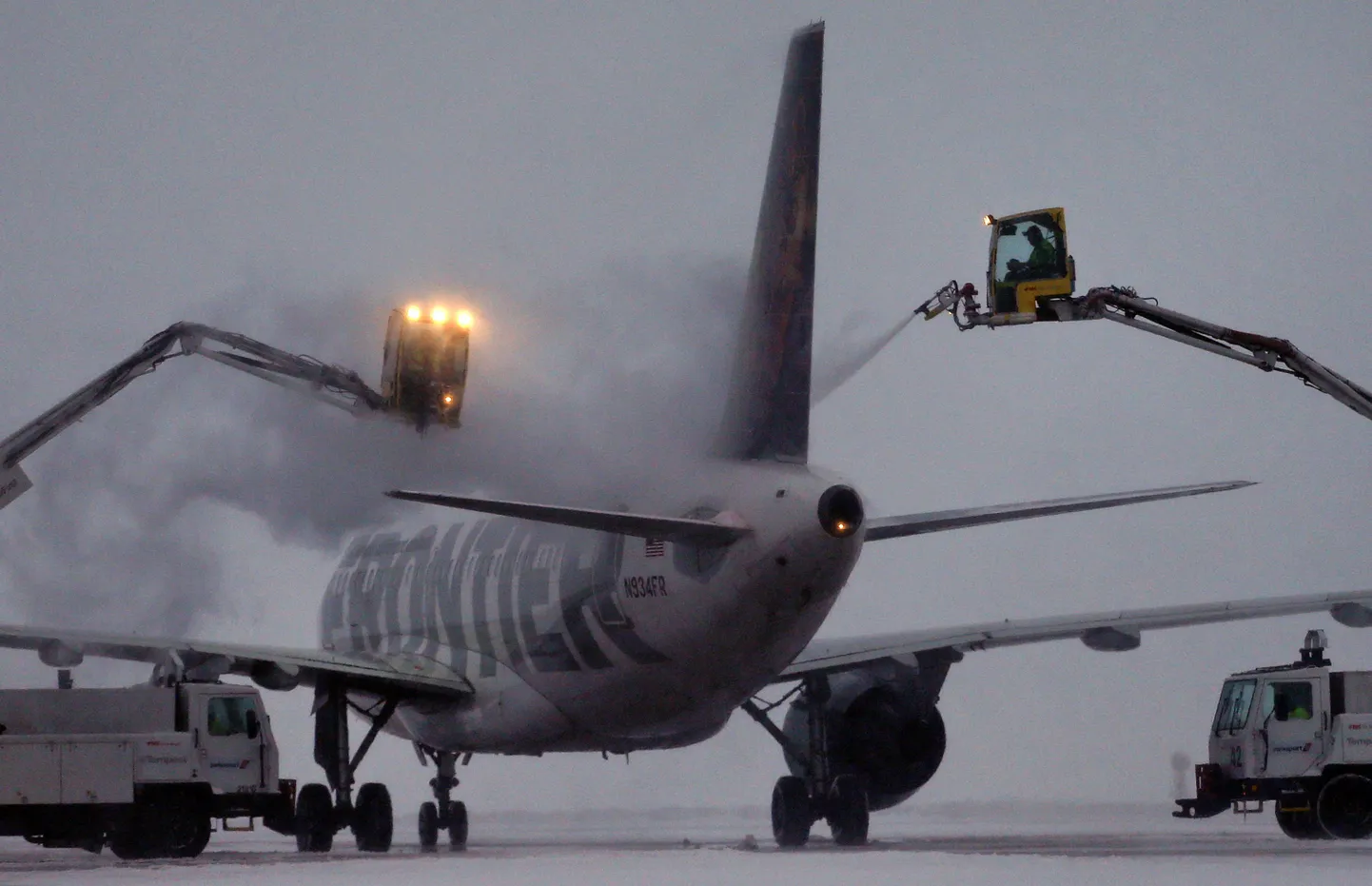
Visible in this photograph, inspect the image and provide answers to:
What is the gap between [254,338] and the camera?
3494cm

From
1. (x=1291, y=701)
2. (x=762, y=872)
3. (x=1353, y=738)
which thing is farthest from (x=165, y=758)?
(x=1353, y=738)

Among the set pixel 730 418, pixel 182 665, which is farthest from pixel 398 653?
pixel 730 418

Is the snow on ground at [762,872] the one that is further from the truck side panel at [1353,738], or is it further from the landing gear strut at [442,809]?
the landing gear strut at [442,809]

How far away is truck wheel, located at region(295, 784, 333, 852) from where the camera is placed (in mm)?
33031

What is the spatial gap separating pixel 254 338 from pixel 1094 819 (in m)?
27.0

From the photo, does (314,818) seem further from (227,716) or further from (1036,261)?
(1036,261)

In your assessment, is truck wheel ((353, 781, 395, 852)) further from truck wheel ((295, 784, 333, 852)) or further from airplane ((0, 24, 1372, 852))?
truck wheel ((295, 784, 333, 852))

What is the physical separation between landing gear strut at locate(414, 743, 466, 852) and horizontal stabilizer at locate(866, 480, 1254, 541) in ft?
43.2

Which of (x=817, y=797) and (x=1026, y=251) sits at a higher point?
(x=1026, y=251)

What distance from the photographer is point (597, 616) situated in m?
30.2

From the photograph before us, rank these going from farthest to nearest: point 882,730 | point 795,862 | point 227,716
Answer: point 882,730 < point 227,716 < point 795,862

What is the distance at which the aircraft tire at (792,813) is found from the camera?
Result: 3350cm

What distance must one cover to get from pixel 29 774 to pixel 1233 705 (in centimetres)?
1806

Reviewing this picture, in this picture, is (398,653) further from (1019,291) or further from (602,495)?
(1019,291)
